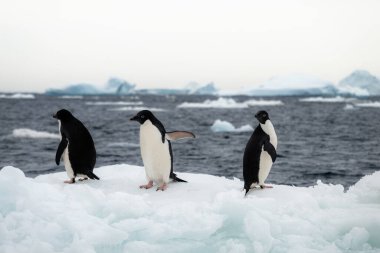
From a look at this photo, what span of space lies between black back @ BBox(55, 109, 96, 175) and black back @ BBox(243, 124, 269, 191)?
1.64 meters

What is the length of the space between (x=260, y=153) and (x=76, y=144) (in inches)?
75.3

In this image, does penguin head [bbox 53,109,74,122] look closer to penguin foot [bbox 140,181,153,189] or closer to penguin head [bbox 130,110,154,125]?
penguin head [bbox 130,110,154,125]

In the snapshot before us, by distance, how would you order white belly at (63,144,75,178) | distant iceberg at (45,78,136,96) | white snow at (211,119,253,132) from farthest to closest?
distant iceberg at (45,78,136,96) < white snow at (211,119,253,132) < white belly at (63,144,75,178)

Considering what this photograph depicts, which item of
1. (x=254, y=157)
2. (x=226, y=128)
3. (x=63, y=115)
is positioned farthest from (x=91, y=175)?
(x=226, y=128)

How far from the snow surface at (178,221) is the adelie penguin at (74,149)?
65 cm

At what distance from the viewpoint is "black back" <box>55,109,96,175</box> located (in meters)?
5.42

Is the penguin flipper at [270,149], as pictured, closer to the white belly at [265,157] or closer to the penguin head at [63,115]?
the white belly at [265,157]

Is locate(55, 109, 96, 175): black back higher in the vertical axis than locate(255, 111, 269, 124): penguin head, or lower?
lower

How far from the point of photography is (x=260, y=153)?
5289mm

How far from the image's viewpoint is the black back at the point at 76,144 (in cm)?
542

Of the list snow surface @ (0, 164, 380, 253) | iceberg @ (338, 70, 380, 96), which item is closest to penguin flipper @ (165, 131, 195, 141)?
snow surface @ (0, 164, 380, 253)

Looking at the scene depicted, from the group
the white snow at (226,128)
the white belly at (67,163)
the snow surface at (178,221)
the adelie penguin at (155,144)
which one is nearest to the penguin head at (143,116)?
the adelie penguin at (155,144)

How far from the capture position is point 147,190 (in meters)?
5.02

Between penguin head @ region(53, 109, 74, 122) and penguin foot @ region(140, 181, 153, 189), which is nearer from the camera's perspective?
penguin foot @ region(140, 181, 153, 189)
